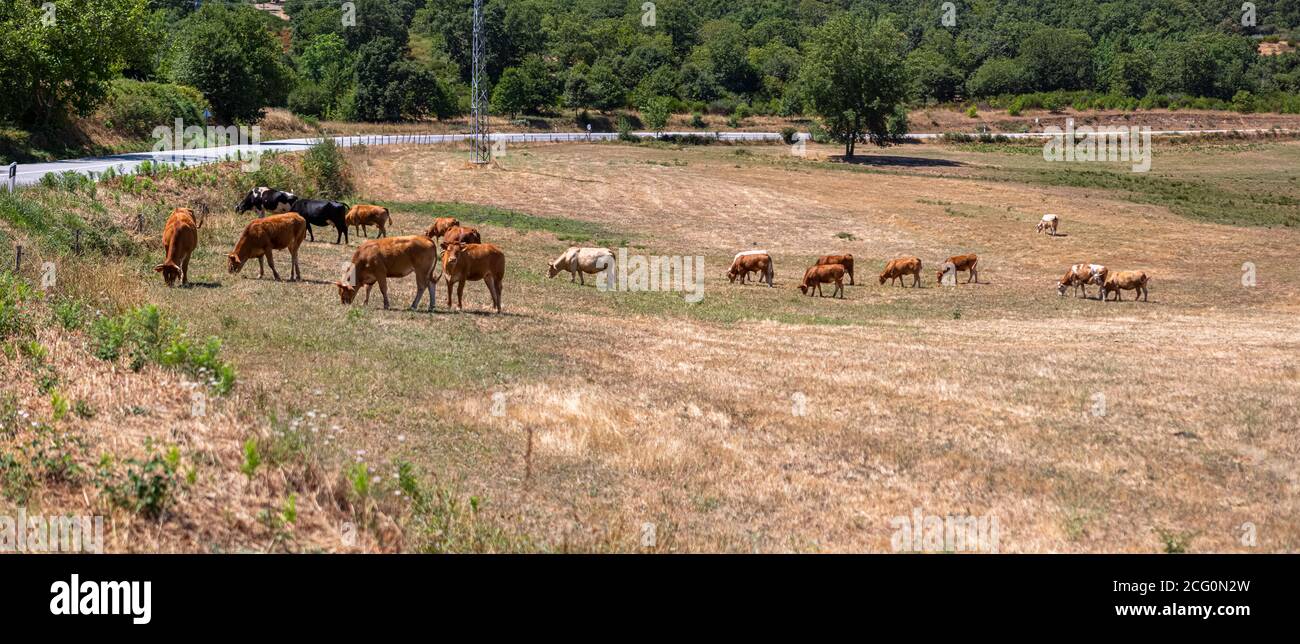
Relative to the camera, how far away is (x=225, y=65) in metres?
79.2

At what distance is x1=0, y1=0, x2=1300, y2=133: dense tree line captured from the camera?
5500cm

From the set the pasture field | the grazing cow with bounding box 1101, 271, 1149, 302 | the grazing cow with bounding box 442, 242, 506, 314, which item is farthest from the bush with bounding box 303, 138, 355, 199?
the grazing cow with bounding box 1101, 271, 1149, 302

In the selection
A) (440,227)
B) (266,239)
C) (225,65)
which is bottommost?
→ (266,239)

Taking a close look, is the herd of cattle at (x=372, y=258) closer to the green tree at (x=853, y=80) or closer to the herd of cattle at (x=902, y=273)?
the herd of cattle at (x=902, y=273)

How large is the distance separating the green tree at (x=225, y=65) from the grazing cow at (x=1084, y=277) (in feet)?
202

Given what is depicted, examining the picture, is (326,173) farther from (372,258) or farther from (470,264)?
(372,258)

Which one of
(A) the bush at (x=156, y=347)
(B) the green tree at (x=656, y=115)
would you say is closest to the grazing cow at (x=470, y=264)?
(A) the bush at (x=156, y=347)

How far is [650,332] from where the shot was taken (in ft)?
78.1

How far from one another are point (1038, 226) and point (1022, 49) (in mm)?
122142

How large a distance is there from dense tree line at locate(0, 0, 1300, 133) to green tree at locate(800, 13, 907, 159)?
20 centimetres

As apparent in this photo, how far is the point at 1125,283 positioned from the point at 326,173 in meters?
34.6

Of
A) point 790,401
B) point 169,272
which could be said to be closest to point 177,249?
point 169,272

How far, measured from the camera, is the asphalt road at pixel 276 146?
42.6 m

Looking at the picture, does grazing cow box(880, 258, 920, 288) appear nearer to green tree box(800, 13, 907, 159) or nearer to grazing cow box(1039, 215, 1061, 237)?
grazing cow box(1039, 215, 1061, 237)
